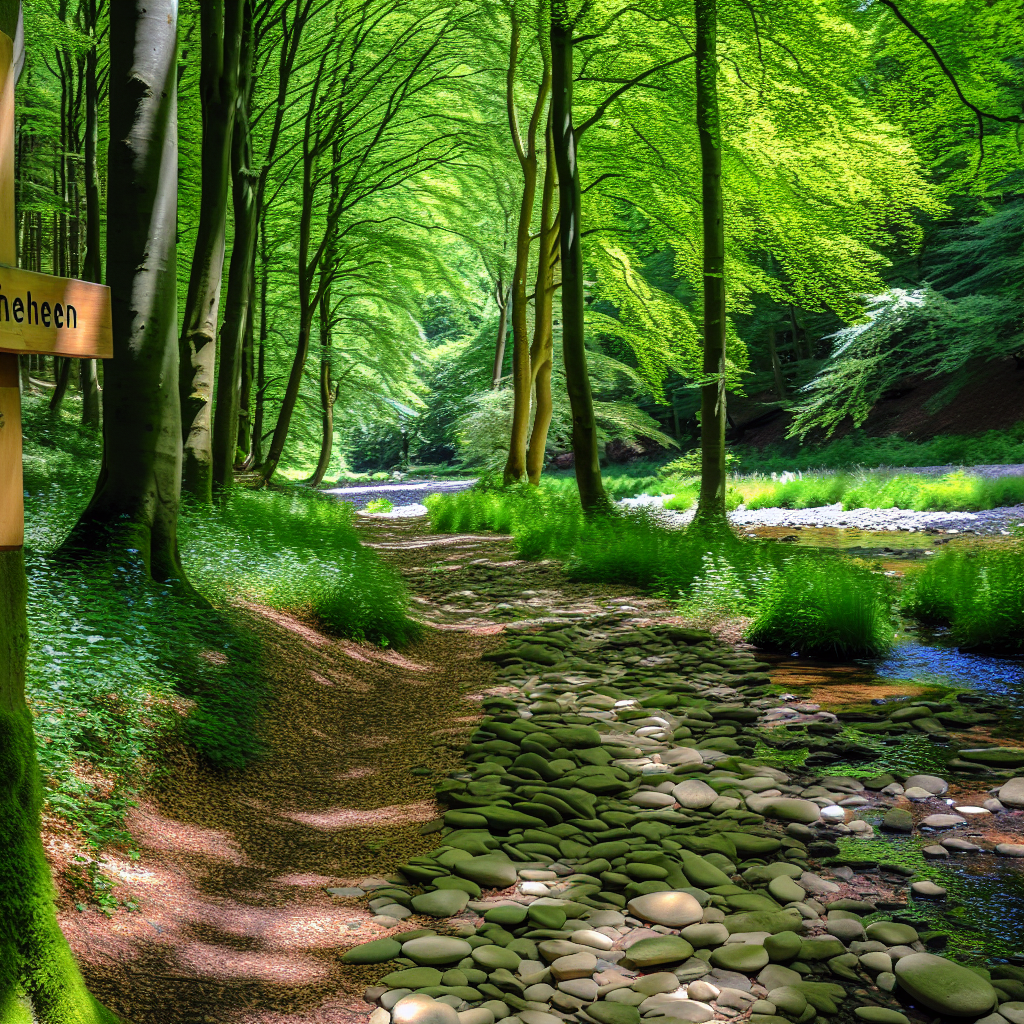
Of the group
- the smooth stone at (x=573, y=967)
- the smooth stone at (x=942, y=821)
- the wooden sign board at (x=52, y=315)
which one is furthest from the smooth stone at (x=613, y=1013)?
the wooden sign board at (x=52, y=315)

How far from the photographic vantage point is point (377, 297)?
22766mm

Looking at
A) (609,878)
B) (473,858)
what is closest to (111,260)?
(473,858)

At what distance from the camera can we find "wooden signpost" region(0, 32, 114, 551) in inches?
75.0

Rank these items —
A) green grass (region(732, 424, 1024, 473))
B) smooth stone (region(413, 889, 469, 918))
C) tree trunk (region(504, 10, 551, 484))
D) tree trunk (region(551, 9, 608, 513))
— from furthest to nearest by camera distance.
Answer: green grass (region(732, 424, 1024, 473)) < tree trunk (region(504, 10, 551, 484)) < tree trunk (region(551, 9, 608, 513)) < smooth stone (region(413, 889, 469, 918))

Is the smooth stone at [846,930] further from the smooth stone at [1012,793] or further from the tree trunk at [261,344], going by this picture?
the tree trunk at [261,344]

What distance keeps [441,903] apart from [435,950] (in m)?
0.33

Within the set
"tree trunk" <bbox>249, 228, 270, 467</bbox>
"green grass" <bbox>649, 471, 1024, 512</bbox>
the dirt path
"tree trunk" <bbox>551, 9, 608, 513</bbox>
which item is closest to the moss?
the dirt path

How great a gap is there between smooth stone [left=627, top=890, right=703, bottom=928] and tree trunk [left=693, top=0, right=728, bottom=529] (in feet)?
24.8

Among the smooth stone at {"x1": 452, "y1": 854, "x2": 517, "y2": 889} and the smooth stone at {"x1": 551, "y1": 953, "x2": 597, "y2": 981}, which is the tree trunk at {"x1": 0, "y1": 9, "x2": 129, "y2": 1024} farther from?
the smooth stone at {"x1": 452, "y1": 854, "x2": 517, "y2": 889}

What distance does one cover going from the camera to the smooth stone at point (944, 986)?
2.45 metres

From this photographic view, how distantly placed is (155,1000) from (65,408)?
22.4 meters

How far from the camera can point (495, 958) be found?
2.73 m

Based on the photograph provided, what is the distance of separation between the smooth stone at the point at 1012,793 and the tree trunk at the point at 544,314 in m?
13.3

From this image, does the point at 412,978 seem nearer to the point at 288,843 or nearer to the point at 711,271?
the point at 288,843
